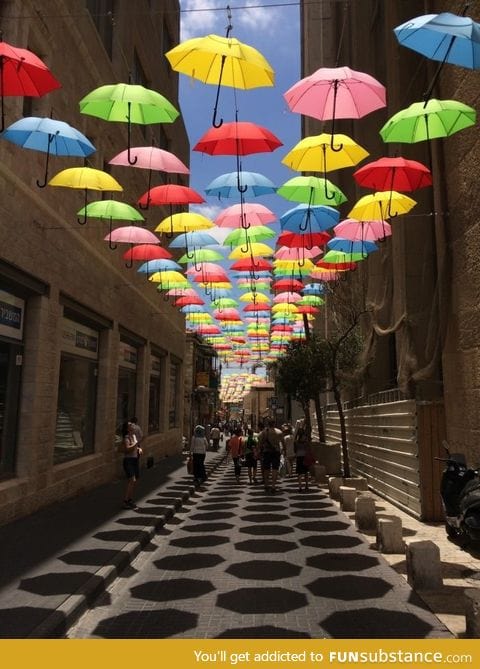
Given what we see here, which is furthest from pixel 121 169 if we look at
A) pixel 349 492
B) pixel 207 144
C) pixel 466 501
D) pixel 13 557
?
pixel 466 501

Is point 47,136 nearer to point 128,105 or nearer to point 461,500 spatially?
point 128,105

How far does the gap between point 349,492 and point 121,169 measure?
1231cm

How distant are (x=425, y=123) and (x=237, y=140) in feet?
9.02

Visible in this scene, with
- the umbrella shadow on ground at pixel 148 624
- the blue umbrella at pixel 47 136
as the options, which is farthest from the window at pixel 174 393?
the umbrella shadow on ground at pixel 148 624

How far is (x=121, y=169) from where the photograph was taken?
18547 mm

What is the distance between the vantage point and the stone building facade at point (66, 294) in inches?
424

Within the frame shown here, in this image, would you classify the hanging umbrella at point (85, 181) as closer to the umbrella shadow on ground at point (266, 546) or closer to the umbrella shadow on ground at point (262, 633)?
the umbrella shadow on ground at point (266, 546)

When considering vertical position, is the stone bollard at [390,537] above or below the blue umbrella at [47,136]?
below

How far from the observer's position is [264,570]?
7773 mm

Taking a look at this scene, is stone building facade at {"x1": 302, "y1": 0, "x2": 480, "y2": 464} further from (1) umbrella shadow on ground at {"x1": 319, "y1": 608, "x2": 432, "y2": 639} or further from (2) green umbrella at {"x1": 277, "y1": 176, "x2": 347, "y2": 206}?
(1) umbrella shadow on ground at {"x1": 319, "y1": 608, "x2": 432, "y2": 639}

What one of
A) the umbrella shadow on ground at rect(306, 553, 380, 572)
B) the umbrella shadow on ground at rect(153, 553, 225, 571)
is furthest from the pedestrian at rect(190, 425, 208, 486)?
the umbrella shadow on ground at rect(306, 553, 380, 572)

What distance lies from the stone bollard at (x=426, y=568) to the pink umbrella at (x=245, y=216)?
24.0 feet

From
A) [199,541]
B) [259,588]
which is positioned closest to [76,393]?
[199,541]
